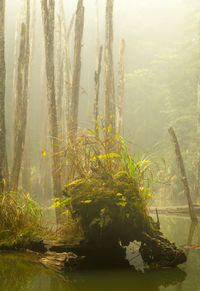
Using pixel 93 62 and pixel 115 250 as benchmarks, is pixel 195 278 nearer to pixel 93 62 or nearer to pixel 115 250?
pixel 115 250

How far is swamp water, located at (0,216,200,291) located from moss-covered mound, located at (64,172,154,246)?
0.48 m

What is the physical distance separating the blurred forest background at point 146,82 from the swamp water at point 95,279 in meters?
7.83

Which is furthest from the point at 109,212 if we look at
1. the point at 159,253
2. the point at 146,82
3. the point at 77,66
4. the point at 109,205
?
the point at 146,82

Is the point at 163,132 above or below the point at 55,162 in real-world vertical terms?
above

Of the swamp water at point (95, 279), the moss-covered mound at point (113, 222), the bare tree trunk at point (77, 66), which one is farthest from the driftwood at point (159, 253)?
the bare tree trunk at point (77, 66)

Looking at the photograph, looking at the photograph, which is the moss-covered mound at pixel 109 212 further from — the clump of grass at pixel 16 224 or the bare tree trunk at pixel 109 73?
the bare tree trunk at pixel 109 73

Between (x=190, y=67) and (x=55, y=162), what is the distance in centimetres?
1234

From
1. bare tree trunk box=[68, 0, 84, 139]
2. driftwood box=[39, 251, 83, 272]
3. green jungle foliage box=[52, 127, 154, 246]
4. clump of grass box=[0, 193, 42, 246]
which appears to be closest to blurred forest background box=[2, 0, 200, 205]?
bare tree trunk box=[68, 0, 84, 139]

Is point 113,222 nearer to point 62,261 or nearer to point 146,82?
point 62,261

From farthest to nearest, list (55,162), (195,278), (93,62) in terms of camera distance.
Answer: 1. (93,62)
2. (55,162)
3. (195,278)

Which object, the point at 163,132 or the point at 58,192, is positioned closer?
the point at 58,192

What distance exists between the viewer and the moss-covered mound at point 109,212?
3.68 m

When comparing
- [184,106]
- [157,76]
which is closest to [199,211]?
[184,106]

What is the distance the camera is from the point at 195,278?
3131 mm
